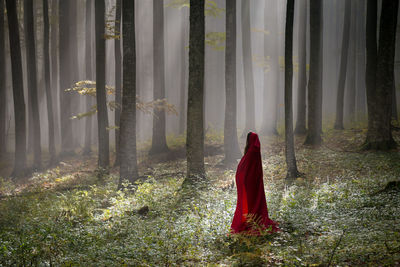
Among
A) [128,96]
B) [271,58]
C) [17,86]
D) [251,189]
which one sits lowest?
[251,189]

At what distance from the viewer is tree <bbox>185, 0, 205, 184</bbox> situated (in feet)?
32.7

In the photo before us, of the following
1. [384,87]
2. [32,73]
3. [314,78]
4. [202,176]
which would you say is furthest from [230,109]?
[32,73]

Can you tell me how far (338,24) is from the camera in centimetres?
3856

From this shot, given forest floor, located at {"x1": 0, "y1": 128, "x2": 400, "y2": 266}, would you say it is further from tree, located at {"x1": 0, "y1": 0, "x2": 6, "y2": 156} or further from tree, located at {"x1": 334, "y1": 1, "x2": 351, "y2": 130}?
tree, located at {"x1": 0, "y1": 0, "x2": 6, "y2": 156}

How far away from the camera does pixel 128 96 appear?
10.8 meters

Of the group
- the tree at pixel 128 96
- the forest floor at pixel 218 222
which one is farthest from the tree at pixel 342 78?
the tree at pixel 128 96

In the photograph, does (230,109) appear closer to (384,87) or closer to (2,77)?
(384,87)

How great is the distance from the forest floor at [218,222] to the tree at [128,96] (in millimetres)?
1244

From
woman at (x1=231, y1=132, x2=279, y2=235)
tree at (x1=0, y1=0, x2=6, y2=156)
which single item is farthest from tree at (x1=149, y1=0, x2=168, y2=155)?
woman at (x1=231, y1=132, x2=279, y2=235)

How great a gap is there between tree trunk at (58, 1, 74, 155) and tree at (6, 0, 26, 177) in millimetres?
4745

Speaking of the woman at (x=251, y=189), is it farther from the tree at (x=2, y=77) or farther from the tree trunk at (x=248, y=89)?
the tree at (x=2, y=77)

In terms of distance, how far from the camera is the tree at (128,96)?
35.2 ft

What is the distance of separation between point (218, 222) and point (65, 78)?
18.4 metres

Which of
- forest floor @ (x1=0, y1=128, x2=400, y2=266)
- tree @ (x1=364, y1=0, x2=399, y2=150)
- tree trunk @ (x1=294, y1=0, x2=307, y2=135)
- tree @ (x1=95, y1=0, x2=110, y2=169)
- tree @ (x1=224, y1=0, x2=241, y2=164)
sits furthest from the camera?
tree trunk @ (x1=294, y1=0, x2=307, y2=135)
